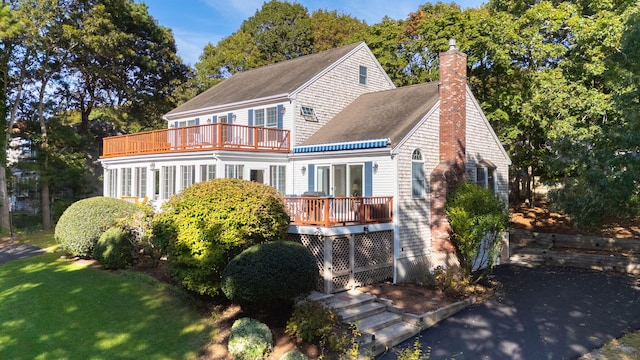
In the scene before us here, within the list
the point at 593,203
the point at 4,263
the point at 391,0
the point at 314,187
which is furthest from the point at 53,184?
the point at 593,203

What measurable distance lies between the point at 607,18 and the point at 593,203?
13.2 meters

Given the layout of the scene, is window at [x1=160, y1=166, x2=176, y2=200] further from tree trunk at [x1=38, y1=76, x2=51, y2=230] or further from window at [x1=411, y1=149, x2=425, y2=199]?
tree trunk at [x1=38, y1=76, x2=51, y2=230]

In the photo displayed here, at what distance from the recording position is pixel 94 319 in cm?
1065

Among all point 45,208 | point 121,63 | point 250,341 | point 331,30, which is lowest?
point 250,341

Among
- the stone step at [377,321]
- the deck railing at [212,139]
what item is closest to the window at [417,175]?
the stone step at [377,321]

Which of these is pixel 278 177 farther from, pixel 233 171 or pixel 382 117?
pixel 382 117

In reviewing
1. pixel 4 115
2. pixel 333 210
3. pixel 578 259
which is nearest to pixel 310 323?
pixel 333 210

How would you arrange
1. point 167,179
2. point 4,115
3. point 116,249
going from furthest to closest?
point 4,115, point 167,179, point 116,249

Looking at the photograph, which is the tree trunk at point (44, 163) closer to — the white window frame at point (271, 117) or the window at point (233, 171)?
the white window frame at point (271, 117)

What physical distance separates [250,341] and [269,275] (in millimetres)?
1495

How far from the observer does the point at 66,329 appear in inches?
397

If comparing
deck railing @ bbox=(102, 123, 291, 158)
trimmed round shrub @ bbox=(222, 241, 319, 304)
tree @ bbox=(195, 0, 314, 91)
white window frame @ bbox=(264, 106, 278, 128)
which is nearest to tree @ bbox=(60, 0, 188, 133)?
tree @ bbox=(195, 0, 314, 91)

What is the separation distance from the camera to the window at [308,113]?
20.0 m

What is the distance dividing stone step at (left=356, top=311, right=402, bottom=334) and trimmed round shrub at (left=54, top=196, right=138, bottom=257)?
9.71 metres
